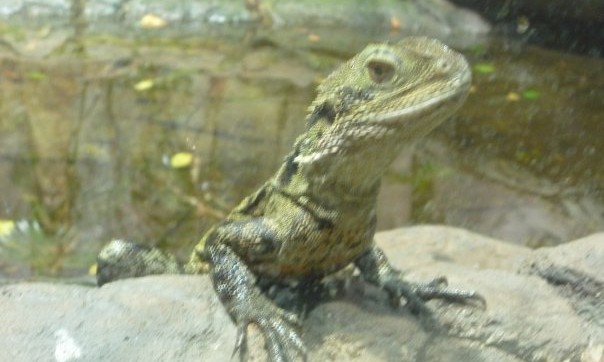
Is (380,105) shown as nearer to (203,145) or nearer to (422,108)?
(422,108)

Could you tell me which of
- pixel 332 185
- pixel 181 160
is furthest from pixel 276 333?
pixel 181 160

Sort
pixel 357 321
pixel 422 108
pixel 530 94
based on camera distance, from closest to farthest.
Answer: pixel 422 108, pixel 357 321, pixel 530 94

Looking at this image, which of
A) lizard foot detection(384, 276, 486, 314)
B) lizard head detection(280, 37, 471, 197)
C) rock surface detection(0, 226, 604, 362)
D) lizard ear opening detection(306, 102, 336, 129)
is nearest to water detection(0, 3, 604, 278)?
rock surface detection(0, 226, 604, 362)

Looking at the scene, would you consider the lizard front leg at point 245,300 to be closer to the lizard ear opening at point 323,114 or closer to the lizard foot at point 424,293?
the lizard ear opening at point 323,114

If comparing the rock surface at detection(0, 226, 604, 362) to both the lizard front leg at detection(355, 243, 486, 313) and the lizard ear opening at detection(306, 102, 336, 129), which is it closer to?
the lizard front leg at detection(355, 243, 486, 313)

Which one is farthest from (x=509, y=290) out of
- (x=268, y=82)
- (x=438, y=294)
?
(x=268, y=82)

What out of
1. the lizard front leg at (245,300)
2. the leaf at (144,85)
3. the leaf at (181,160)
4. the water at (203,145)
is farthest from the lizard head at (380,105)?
the leaf at (144,85)

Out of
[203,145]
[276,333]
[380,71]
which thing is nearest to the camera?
[380,71]
